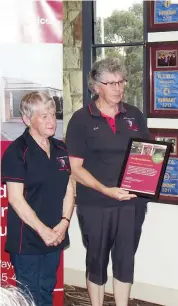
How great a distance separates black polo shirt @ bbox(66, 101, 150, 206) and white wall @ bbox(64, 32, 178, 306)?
0.87 meters

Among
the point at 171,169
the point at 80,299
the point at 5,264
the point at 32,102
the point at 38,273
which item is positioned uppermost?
the point at 32,102

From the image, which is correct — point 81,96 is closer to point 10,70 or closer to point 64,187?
point 10,70

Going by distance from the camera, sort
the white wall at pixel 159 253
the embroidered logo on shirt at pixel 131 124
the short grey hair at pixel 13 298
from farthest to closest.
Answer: the white wall at pixel 159 253, the embroidered logo on shirt at pixel 131 124, the short grey hair at pixel 13 298

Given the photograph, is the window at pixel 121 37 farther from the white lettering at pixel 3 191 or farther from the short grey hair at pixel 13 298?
the short grey hair at pixel 13 298

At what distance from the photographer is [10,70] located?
3189 mm

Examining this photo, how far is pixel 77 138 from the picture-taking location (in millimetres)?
3236

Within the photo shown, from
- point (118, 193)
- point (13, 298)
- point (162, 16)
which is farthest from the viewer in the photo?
point (162, 16)

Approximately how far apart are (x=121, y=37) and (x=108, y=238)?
68.5 inches

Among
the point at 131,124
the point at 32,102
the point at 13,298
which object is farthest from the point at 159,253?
the point at 13,298

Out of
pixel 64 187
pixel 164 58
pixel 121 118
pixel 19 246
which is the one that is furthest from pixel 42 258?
pixel 164 58

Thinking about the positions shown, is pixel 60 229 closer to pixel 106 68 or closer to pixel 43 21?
pixel 106 68

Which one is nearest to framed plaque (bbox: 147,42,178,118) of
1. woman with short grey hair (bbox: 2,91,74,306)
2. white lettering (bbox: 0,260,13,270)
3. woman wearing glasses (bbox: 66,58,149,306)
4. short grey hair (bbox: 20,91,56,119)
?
woman wearing glasses (bbox: 66,58,149,306)

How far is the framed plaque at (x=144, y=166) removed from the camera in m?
3.18

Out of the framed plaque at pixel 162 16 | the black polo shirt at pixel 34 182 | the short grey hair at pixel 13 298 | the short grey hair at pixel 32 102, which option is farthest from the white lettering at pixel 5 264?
the short grey hair at pixel 13 298
